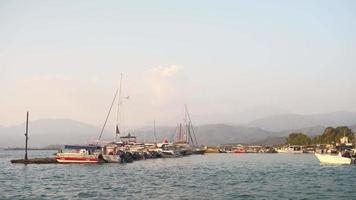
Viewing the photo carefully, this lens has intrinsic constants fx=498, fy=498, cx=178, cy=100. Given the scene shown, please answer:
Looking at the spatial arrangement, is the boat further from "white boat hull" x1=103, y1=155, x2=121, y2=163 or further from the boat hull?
"white boat hull" x1=103, y1=155, x2=121, y2=163

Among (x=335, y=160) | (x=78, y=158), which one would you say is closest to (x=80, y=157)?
(x=78, y=158)

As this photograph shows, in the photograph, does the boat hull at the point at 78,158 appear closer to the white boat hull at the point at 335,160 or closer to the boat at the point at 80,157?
the boat at the point at 80,157

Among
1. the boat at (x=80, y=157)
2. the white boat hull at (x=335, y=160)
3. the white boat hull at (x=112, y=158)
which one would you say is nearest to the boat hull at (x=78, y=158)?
the boat at (x=80, y=157)

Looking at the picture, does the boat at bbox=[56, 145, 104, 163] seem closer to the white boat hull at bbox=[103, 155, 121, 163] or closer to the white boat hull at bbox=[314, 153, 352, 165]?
the white boat hull at bbox=[103, 155, 121, 163]

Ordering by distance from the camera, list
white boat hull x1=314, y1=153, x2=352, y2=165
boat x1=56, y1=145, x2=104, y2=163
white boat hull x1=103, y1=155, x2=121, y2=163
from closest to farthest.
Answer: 1. boat x1=56, y1=145, x2=104, y2=163
2. white boat hull x1=314, y1=153, x2=352, y2=165
3. white boat hull x1=103, y1=155, x2=121, y2=163

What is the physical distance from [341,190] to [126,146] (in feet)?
252

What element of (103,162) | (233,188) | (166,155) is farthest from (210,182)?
(166,155)

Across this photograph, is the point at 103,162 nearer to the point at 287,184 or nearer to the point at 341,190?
the point at 287,184

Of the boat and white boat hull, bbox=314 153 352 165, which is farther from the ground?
the boat

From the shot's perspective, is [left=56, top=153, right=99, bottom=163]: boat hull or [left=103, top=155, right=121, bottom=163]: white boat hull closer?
[left=56, top=153, right=99, bottom=163]: boat hull

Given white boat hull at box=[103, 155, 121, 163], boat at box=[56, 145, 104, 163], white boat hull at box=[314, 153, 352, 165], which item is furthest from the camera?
white boat hull at box=[103, 155, 121, 163]

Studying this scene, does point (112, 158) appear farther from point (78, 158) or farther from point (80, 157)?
point (78, 158)

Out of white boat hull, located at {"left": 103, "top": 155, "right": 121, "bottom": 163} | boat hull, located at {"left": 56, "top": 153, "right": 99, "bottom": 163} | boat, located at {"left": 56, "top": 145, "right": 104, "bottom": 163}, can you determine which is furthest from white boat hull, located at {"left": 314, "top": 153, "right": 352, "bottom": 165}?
boat hull, located at {"left": 56, "top": 153, "right": 99, "bottom": 163}

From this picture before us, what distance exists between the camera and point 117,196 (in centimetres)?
4072
